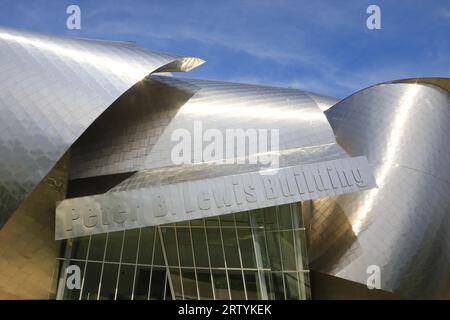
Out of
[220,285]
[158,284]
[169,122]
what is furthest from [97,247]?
[169,122]

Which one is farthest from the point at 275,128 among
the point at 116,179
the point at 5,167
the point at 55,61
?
the point at 5,167

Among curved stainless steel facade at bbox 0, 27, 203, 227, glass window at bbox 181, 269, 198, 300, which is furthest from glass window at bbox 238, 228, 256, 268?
curved stainless steel facade at bbox 0, 27, 203, 227

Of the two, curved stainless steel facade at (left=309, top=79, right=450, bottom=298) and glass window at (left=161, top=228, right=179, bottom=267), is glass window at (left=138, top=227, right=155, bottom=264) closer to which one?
glass window at (left=161, top=228, right=179, bottom=267)

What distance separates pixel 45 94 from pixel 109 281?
→ 7.49 metres

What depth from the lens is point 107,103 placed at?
17922 millimetres

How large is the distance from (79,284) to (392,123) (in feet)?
47.9

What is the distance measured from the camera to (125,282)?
1966 centimetres

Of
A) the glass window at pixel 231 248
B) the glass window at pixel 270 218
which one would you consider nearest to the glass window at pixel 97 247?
the glass window at pixel 231 248

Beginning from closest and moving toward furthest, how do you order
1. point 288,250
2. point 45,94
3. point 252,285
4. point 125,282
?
point 45,94
point 252,285
point 125,282
point 288,250

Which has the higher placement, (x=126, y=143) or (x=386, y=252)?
(x=126, y=143)

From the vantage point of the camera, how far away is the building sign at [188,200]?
16531 millimetres

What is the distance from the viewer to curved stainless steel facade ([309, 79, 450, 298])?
18.5 m

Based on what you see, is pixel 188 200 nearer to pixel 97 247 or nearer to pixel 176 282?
pixel 176 282

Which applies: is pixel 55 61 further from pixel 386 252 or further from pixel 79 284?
pixel 386 252
